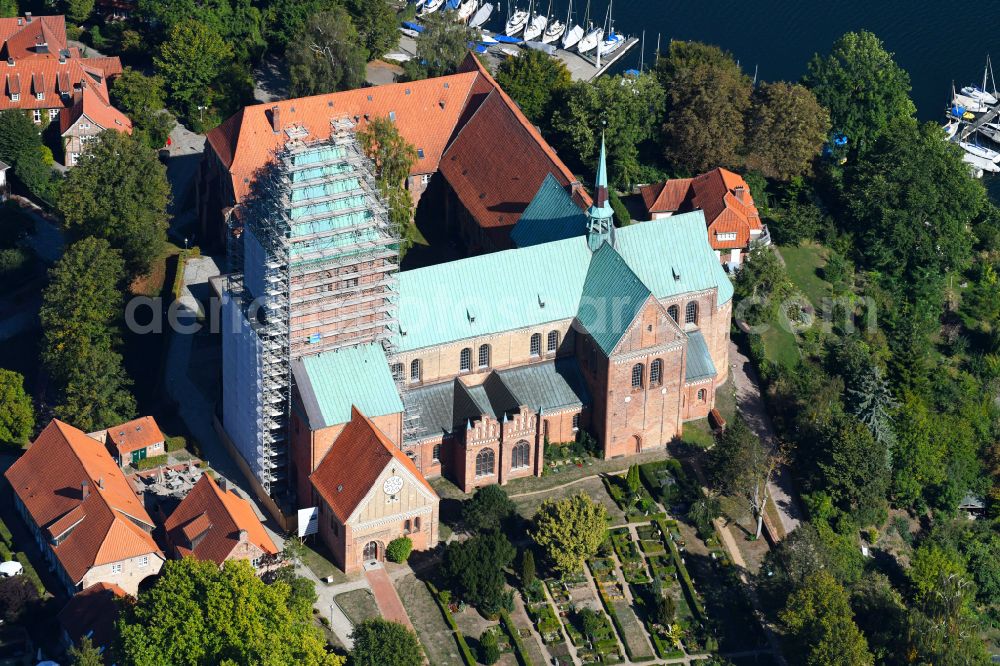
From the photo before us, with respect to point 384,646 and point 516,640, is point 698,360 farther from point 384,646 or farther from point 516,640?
point 384,646

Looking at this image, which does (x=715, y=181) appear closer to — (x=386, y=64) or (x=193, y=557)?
(x=386, y=64)

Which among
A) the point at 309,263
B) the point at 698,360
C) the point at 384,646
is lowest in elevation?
the point at 384,646

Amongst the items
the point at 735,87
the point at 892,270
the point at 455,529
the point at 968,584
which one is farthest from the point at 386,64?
the point at 968,584

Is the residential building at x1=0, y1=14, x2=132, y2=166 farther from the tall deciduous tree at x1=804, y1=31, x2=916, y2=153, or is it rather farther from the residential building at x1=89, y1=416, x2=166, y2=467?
the tall deciduous tree at x1=804, y1=31, x2=916, y2=153

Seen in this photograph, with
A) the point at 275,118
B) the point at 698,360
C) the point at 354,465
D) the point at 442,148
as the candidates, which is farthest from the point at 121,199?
the point at 698,360

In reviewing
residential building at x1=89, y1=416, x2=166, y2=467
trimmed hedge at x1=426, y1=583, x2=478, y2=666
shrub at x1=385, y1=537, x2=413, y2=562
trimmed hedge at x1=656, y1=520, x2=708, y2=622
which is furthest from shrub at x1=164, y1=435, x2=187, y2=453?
trimmed hedge at x1=656, y1=520, x2=708, y2=622

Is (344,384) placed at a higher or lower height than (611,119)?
higher
